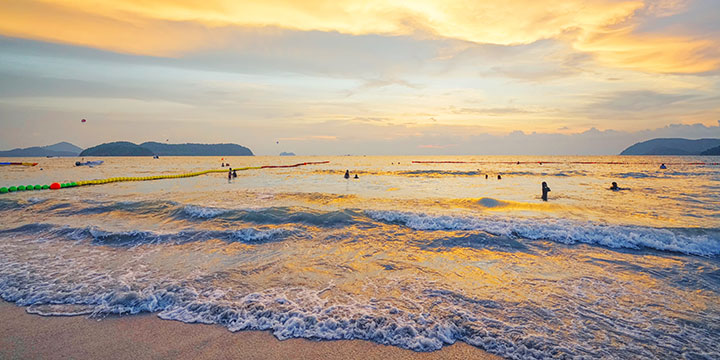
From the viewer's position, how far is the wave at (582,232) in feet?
31.0

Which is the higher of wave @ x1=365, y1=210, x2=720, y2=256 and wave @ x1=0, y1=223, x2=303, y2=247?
wave @ x1=365, y1=210, x2=720, y2=256

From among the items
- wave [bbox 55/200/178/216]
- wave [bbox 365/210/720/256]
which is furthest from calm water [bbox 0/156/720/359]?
wave [bbox 55/200/178/216]

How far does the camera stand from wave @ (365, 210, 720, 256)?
9445mm

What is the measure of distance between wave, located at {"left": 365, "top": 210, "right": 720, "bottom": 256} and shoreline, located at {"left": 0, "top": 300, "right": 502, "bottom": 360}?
761 cm

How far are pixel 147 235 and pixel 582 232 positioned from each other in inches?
572

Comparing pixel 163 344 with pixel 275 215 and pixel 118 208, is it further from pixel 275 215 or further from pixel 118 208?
pixel 118 208

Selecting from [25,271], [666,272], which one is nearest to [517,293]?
[666,272]

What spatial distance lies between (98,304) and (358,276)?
4829mm

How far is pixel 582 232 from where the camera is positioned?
10523 millimetres

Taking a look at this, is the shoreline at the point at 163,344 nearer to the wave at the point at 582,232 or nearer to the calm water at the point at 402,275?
the calm water at the point at 402,275

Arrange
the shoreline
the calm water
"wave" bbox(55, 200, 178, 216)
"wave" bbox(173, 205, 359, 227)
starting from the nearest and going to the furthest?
the shoreline < the calm water < "wave" bbox(173, 205, 359, 227) < "wave" bbox(55, 200, 178, 216)

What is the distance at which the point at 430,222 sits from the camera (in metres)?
12.3

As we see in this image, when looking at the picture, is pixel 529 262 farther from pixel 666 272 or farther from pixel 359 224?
pixel 359 224

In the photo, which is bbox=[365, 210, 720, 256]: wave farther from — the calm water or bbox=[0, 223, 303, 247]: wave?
bbox=[0, 223, 303, 247]: wave
